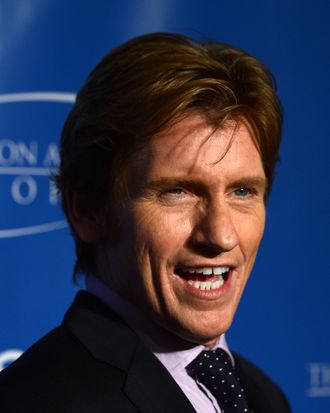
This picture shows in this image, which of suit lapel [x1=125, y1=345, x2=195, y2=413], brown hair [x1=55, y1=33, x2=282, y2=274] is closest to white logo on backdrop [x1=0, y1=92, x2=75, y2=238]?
brown hair [x1=55, y1=33, x2=282, y2=274]

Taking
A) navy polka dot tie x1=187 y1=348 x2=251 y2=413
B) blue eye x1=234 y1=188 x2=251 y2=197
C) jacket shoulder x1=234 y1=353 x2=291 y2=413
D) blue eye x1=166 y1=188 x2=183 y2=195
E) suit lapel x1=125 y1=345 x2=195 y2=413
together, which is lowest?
jacket shoulder x1=234 y1=353 x2=291 y2=413

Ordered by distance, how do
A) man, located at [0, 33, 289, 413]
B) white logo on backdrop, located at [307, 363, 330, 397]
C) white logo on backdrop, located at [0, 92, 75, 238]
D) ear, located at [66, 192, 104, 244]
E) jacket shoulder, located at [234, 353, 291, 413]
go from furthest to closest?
1. white logo on backdrop, located at [307, 363, 330, 397]
2. white logo on backdrop, located at [0, 92, 75, 238]
3. jacket shoulder, located at [234, 353, 291, 413]
4. ear, located at [66, 192, 104, 244]
5. man, located at [0, 33, 289, 413]

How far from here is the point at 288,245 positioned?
2836 mm

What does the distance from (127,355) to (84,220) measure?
10.8 inches

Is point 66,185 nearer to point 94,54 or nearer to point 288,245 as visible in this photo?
point 94,54

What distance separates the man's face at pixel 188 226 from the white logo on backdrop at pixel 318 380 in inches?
54.2

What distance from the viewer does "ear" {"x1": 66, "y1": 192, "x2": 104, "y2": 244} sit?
1592 millimetres

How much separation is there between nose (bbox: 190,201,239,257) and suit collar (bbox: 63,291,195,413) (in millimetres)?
193

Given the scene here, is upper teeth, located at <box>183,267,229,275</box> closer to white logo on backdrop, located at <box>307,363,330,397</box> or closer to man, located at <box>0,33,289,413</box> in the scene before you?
man, located at <box>0,33,289,413</box>

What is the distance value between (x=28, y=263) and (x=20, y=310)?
0.44 ft

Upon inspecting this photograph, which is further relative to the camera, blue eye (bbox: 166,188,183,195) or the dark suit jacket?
blue eye (bbox: 166,188,183,195)

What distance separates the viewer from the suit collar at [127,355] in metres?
1.43

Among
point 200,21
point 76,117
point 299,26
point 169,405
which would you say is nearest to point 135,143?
point 76,117

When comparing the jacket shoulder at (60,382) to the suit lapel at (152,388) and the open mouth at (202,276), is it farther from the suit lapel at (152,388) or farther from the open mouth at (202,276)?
the open mouth at (202,276)
